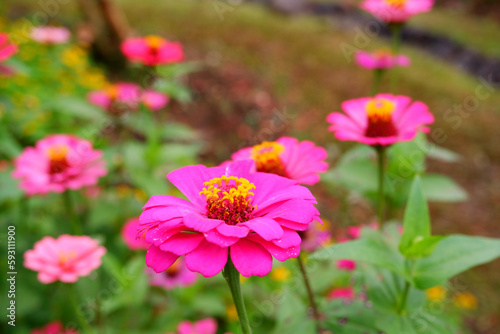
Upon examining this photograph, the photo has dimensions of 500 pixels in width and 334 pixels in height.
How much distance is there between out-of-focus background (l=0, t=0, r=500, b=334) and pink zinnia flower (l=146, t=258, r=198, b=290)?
4.14 feet

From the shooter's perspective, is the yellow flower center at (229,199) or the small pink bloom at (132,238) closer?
the yellow flower center at (229,199)

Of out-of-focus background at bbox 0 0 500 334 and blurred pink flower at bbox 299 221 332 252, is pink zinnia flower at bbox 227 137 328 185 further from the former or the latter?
out-of-focus background at bbox 0 0 500 334

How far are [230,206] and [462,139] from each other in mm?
3578

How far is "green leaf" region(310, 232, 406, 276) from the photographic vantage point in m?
0.74

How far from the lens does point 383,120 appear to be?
98cm

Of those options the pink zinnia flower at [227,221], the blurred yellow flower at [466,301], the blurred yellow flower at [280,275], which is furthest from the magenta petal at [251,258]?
the blurred yellow flower at [466,301]

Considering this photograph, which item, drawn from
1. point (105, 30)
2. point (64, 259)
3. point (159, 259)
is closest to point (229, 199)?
point (159, 259)

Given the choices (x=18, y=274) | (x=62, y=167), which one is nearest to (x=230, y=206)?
(x=62, y=167)

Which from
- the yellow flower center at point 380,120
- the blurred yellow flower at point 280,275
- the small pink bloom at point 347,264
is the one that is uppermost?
the yellow flower center at point 380,120

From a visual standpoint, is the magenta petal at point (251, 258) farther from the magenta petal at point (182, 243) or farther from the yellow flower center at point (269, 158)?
the yellow flower center at point (269, 158)

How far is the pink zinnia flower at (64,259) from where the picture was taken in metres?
0.99

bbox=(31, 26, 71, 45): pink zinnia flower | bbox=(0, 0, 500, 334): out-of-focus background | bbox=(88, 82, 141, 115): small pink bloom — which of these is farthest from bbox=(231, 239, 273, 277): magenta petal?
bbox=(31, 26, 71, 45): pink zinnia flower

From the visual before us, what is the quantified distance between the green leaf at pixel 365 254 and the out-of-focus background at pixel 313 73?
1.84 metres

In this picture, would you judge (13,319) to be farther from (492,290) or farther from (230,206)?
(492,290)
